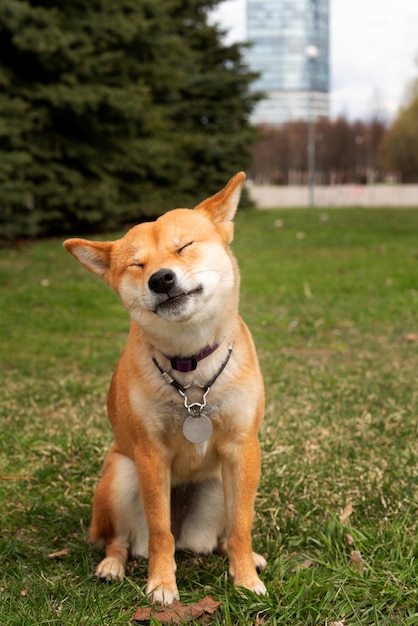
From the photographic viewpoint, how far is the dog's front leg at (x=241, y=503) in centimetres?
263

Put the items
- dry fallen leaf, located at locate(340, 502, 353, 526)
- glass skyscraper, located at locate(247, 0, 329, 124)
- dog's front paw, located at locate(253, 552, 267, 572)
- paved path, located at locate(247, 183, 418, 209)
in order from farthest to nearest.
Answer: paved path, located at locate(247, 183, 418, 209), glass skyscraper, located at locate(247, 0, 329, 124), dry fallen leaf, located at locate(340, 502, 353, 526), dog's front paw, located at locate(253, 552, 267, 572)

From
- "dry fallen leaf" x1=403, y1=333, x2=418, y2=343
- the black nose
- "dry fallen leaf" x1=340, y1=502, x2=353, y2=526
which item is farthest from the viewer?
"dry fallen leaf" x1=403, y1=333, x2=418, y2=343

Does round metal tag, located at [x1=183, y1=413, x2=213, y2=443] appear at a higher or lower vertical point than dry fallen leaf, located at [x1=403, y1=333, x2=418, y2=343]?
higher

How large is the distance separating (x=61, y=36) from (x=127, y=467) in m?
12.5

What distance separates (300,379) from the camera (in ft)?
18.2

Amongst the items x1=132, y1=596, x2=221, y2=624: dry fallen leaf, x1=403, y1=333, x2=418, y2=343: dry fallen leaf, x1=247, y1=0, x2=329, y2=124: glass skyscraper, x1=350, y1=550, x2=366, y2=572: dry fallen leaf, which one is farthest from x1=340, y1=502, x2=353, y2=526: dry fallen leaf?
x1=247, y1=0, x2=329, y2=124: glass skyscraper

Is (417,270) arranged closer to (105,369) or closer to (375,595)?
(105,369)

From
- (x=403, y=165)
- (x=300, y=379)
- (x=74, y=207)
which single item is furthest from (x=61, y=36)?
(x=403, y=165)

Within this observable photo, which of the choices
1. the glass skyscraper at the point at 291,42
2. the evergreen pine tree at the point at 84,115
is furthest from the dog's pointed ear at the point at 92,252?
the glass skyscraper at the point at 291,42

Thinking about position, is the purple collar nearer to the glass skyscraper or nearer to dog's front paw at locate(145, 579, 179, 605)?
dog's front paw at locate(145, 579, 179, 605)

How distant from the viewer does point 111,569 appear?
279 centimetres

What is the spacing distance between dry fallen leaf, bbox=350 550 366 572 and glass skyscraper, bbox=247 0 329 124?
118 ft

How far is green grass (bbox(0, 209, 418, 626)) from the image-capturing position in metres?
2.58

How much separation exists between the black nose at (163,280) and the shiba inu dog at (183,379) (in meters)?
0.02
